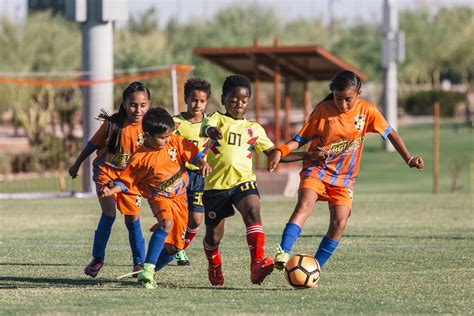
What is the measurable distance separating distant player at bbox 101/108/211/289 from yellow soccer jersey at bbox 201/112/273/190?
0.18 m

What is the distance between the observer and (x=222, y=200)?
342 inches

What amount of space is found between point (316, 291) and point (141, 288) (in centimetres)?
132

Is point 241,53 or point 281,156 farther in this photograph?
point 241,53

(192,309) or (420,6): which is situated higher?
(420,6)

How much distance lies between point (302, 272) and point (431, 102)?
196ft

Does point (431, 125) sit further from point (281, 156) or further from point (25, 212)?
point (281, 156)

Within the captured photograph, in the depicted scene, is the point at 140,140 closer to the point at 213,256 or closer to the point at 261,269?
the point at 213,256

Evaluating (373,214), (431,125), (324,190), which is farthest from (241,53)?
(431,125)

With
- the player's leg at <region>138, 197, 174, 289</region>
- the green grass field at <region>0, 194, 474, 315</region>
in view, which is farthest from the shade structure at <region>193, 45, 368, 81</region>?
the player's leg at <region>138, 197, 174, 289</region>

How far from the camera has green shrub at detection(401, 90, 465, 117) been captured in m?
65.9

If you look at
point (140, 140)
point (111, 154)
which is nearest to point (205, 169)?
point (140, 140)

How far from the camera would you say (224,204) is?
8.70 metres

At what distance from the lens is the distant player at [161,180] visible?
848cm

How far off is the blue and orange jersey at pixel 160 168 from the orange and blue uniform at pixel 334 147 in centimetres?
91
